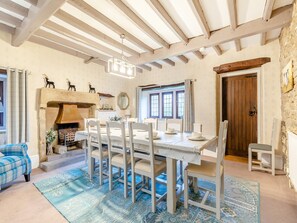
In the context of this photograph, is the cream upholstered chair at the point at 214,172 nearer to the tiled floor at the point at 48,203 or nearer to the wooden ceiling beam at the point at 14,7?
the tiled floor at the point at 48,203

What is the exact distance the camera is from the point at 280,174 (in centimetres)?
294

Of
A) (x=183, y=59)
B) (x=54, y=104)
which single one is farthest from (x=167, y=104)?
(x=54, y=104)

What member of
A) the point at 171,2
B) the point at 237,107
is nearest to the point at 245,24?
the point at 171,2

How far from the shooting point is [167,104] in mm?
5297

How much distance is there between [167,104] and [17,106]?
392cm

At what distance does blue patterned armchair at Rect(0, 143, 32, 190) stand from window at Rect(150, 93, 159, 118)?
3.76 m

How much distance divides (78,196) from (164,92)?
391 centimetres

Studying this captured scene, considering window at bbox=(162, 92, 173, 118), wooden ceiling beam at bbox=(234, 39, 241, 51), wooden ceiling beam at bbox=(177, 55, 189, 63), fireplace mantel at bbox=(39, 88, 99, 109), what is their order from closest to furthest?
1. wooden ceiling beam at bbox=(234, 39, 241, 51)
2. fireplace mantel at bbox=(39, 88, 99, 109)
3. wooden ceiling beam at bbox=(177, 55, 189, 63)
4. window at bbox=(162, 92, 173, 118)

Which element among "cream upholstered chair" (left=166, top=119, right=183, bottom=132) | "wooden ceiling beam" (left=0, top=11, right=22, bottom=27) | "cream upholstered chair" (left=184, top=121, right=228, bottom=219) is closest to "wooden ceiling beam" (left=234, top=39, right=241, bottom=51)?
"cream upholstered chair" (left=166, top=119, right=183, bottom=132)

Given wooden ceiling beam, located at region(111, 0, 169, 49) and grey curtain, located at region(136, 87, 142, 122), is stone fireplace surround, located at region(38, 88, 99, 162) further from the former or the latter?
wooden ceiling beam, located at region(111, 0, 169, 49)

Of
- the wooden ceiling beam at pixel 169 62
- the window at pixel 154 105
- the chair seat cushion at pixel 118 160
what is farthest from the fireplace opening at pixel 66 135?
the wooden ceiling beam at pixel 169 62

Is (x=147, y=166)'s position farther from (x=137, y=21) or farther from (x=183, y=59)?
(x=183, y=59)

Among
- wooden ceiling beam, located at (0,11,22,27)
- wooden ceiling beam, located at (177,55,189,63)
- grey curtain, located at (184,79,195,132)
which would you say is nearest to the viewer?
wooden ceiling beam, located at (0,11,22,27)

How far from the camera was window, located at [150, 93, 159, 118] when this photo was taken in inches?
217
